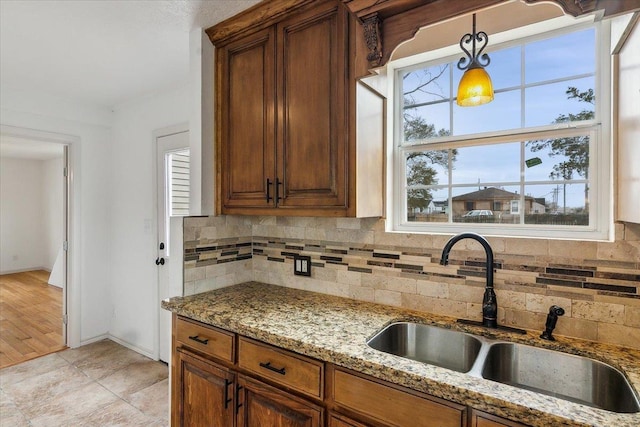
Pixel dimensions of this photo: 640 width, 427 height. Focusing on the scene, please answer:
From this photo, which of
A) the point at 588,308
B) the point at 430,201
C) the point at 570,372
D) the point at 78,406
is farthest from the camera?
the point at 78,406

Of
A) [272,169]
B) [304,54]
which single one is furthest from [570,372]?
[304,54]

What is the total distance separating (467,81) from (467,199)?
0.58 metres

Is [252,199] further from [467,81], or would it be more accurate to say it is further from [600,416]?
[600,416]

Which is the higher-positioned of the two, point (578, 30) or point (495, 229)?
point (578, 30)

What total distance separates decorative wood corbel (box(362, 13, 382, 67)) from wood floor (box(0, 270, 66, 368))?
3.96 metres

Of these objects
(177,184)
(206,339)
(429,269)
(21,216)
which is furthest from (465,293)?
(21,216)

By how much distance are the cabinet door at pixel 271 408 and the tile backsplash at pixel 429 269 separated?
2.16 ft

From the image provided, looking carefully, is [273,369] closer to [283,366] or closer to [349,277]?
[283,366]

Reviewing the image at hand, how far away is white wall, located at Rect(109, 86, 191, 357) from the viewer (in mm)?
3131

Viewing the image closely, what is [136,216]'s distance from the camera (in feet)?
10.9

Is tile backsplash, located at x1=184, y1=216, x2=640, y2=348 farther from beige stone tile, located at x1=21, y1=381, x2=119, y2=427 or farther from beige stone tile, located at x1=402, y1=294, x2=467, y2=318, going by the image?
beige stone tile, located at x1=21, y1=381, x2=119, y2=427

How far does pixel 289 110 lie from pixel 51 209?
25.1 feet

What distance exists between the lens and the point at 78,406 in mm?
2439

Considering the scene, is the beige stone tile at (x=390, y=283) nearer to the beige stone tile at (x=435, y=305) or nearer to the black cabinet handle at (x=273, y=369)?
the beige stone tile at (x=435, y=305)
